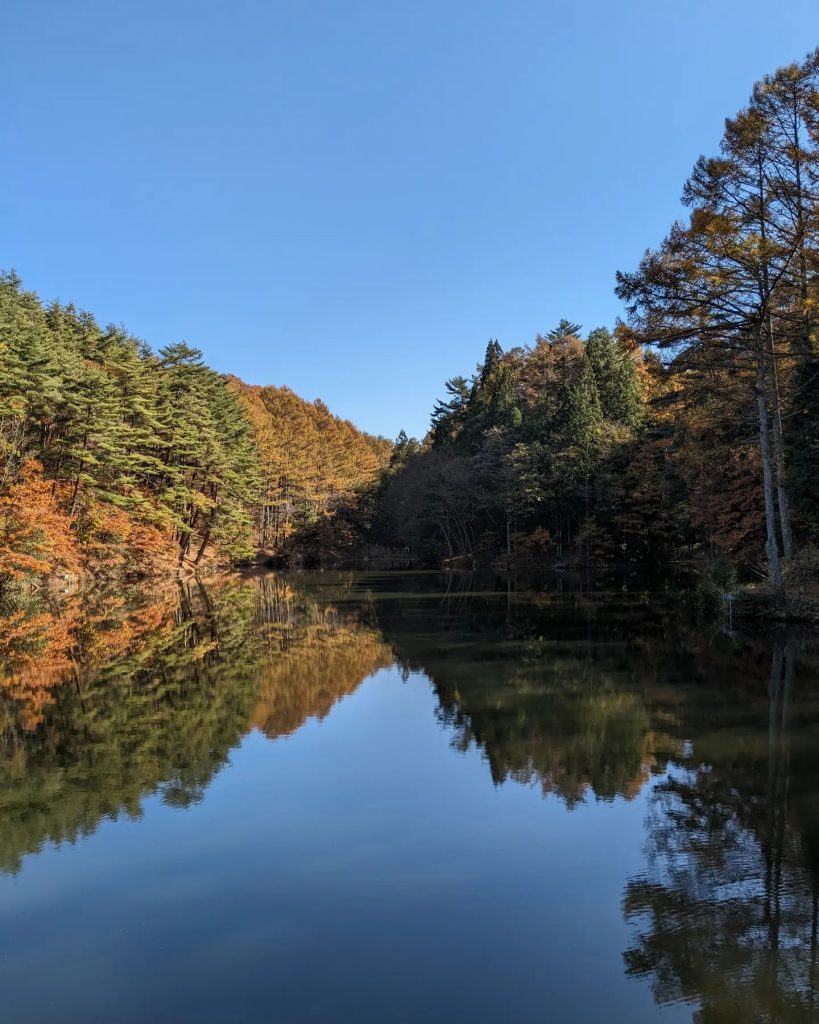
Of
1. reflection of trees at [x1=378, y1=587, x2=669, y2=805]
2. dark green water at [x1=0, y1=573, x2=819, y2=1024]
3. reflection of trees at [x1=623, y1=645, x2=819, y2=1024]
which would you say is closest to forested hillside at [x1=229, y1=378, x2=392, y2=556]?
reflection of trees at [x1=378, y1=587, x2=669, y2=805]

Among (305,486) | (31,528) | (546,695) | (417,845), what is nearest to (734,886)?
(417,845)

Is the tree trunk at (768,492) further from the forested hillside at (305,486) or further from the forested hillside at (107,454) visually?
the forested hillside at (305,486)

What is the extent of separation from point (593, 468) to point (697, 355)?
74.6 feet

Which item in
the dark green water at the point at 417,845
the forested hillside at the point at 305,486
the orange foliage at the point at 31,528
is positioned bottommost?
the dark green water at the point at 417,845

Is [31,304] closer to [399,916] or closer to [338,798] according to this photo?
[338,798]

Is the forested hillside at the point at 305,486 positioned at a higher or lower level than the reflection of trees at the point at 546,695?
higher

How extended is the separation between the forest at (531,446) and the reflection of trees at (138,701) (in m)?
7.43

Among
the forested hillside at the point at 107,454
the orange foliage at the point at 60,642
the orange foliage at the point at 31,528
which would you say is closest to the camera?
the orange foliage at the point at 60,642

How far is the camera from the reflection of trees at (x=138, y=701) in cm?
657

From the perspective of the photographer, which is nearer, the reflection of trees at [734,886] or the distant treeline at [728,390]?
the reflection of trees at [734,886]

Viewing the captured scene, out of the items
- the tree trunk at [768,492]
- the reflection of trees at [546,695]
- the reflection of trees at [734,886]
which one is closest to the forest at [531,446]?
the tree trunk at [768,492]

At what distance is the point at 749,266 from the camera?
1502 centimetres

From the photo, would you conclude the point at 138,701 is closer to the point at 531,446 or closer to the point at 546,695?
the point at 546,695

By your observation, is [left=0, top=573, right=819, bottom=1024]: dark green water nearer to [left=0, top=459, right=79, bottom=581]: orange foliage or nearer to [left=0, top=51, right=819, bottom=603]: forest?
[left=0, top=51, right=819, bottom=603]: forest
